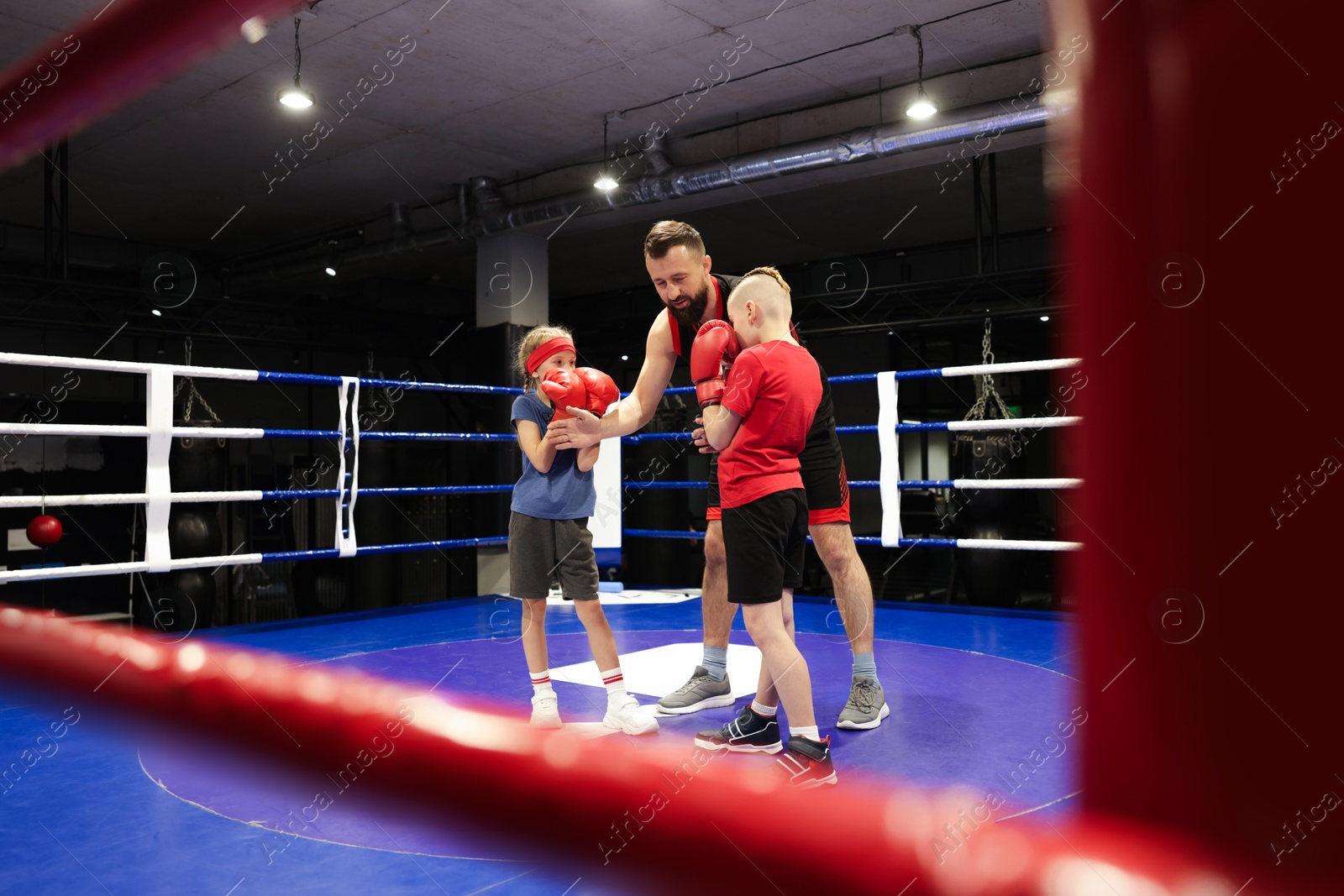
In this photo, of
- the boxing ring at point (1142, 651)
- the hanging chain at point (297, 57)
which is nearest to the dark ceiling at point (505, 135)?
the hanging chain at point (297, 57)

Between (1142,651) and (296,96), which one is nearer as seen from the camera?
(1142,651)

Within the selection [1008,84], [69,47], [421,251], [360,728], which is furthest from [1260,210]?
[421,251]

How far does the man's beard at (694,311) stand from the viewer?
7.67 feet

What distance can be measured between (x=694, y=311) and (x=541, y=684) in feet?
3.49

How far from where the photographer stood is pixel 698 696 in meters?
2.69

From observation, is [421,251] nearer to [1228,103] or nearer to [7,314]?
[7,314]

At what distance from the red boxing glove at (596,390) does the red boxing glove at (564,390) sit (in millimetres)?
25

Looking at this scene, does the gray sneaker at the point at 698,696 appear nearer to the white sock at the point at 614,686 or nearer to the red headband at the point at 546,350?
the white sock at the point at 614,686

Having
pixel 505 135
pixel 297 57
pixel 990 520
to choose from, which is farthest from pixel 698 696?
pixel 990 520

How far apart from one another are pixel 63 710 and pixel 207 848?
1385mm

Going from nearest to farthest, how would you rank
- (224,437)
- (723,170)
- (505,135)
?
(224,437)
(723,170)
(505,135)

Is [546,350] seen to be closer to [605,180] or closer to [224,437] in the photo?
[224,437]

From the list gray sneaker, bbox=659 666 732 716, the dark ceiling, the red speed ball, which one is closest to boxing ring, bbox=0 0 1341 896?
gray sneaker, bbox=659 666 732 716

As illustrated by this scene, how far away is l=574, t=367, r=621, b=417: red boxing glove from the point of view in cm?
242
